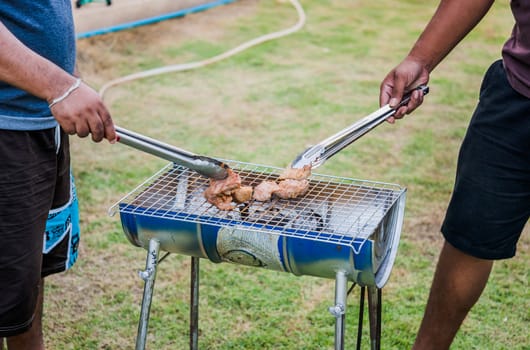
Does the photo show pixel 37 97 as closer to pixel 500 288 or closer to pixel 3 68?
pixel 3 68

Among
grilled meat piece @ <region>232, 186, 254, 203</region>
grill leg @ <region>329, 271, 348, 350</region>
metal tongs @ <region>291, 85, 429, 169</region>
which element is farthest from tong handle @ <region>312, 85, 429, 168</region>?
grill leg @ <region>329, 271, 348, 350</region>

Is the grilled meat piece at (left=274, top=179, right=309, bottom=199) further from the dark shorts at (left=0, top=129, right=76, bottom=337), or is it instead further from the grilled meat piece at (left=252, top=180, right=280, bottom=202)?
the dark shorts at (left=0, top=129, right=76, bottom=337)

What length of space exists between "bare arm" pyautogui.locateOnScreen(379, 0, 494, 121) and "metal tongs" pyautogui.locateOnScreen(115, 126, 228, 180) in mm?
709

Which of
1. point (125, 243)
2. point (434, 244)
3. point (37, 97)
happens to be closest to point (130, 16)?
point (125, 243)

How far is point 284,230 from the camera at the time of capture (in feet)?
7.02

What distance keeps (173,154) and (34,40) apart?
1.87 ft

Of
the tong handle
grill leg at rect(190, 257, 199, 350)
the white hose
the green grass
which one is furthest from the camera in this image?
the white hose

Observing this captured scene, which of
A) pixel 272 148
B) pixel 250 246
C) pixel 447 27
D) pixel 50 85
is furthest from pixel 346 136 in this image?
pixel 272 148

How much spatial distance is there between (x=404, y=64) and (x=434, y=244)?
1.85 m

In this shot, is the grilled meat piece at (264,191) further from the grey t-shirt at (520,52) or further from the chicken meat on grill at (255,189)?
the grey t-shirt at (520,52)

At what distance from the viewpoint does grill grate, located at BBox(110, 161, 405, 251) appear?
7.07 feet

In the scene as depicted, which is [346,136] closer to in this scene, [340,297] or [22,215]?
[340,297]

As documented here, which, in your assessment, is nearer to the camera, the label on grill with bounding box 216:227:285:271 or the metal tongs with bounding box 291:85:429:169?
the label on grill with bounding box 216:227:285:271

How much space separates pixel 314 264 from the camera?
2125mm
